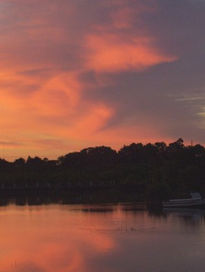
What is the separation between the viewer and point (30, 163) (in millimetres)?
111750

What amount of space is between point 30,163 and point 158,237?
87460 millimetres

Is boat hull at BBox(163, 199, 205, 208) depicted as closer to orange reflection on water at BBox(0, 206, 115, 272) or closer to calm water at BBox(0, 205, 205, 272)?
calm water at BBox(0, 205, 205, 272)

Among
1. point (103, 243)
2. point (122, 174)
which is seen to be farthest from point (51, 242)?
point (122, 174)

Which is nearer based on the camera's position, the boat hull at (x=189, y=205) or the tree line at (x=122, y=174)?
the boat hull at (x=189, y=205)

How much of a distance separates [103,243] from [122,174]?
5535 centimetres

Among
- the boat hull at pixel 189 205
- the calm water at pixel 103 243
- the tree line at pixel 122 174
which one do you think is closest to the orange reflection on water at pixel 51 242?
the calm water at pixel 103 243

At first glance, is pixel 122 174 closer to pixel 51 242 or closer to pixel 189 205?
pixel 189 205

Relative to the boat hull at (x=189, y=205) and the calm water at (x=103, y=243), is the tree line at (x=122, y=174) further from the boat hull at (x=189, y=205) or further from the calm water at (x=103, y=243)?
the calm water at (x=103, y=243)

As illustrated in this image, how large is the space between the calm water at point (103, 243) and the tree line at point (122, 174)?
15895mm

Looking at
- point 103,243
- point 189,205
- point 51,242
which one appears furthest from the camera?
point 189,205

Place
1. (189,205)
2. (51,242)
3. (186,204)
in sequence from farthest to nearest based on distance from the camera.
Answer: (186,204)
(189,205)
(51,242)

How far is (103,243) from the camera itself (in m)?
24.8

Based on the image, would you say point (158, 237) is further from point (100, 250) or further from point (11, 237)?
point (11, 237)

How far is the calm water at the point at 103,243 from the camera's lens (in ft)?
65.4
